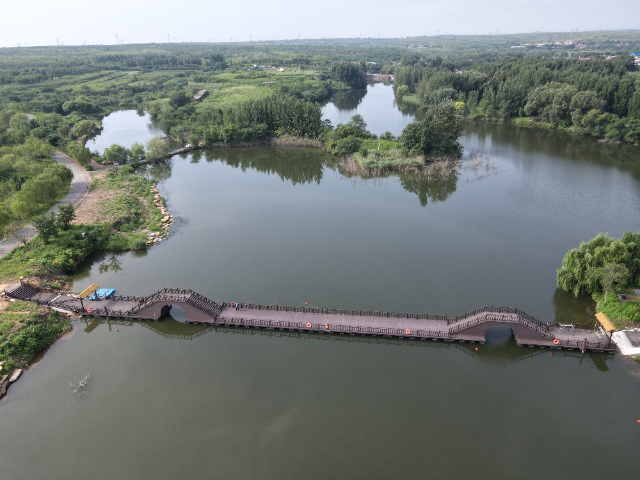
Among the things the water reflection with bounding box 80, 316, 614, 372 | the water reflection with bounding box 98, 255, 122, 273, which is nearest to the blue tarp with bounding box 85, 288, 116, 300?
the water reflection with bounding box 80, 316, 614, 372

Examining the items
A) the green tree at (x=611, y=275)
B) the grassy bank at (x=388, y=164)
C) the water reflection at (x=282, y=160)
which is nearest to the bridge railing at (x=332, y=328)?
the green tree at (x=611, y=275)

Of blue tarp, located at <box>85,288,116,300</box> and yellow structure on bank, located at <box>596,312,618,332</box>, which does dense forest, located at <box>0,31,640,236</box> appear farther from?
yellow structure on bank, located at <box>596,312,618,332</box>

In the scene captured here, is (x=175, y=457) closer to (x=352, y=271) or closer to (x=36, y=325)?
(x=36, y=325)

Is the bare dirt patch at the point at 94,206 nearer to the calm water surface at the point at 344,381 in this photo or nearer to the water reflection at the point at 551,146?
the calm water surface at the point at 344,381

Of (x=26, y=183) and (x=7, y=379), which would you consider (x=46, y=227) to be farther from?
(x=7, y=379)

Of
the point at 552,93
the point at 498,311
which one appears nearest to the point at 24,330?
the point at 498,311

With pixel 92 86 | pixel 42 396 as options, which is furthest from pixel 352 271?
pixel 92 86
